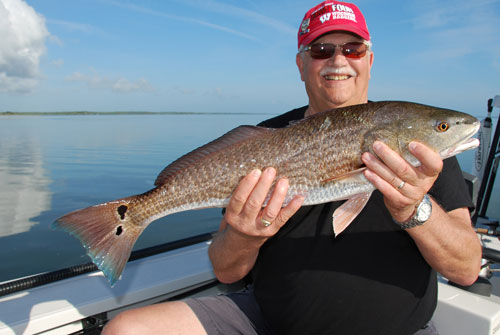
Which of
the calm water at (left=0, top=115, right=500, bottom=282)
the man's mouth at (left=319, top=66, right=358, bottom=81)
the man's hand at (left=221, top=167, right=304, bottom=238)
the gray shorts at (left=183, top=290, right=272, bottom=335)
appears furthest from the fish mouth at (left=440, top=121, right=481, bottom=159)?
the calm water at (left=0, top=115, right=500, bottom=282)

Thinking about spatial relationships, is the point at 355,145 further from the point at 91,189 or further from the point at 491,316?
the point at 91,189

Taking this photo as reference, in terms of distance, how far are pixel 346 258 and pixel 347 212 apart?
320 mm

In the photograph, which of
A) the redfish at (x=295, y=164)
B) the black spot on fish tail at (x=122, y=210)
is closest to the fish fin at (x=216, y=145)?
the redfish at (x=295, y=164)

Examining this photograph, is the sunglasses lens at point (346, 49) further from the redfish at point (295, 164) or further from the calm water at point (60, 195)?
the calm water at point (60, 195)

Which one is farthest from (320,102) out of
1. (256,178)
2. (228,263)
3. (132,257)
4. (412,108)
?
(132,257)

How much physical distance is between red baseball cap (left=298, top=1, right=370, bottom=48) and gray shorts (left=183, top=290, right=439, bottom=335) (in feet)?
7.16

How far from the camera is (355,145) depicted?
220 cm

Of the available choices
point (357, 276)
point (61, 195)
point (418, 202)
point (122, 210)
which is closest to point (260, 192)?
point (357, 276)

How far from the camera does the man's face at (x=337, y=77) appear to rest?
2.84 m

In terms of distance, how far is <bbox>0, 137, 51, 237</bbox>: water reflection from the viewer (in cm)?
751

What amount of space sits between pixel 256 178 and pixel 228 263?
0.74 m

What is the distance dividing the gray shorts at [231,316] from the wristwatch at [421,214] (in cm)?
94

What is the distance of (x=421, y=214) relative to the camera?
6.45 feet

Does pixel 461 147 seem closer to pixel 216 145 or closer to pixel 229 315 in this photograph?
pixel 216 145
